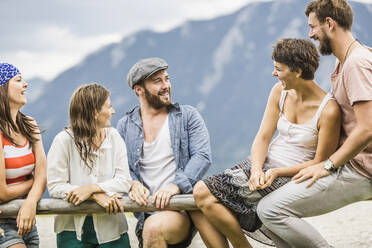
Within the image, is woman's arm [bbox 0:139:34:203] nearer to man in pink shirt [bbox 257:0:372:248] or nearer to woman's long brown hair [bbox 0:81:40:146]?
woman's long brown hair [bbox 0:81:40:146]

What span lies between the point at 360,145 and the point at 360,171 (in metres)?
0.23

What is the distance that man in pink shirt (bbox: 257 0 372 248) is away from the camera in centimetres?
279

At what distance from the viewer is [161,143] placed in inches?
144

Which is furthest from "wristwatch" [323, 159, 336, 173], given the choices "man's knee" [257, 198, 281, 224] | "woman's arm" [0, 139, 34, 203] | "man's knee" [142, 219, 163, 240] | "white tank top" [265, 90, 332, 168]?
"woman's arm" [0, 139, 34, 203]

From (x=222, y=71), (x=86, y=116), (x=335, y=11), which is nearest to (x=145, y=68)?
(x=86, y=116)

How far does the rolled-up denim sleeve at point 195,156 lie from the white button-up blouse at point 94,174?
1.43 ft

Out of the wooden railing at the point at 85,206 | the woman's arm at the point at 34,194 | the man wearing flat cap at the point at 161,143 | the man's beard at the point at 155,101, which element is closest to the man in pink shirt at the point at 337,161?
the wooden railing at the point at 85,206

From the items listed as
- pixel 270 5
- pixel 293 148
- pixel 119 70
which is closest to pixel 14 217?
pixel 293 148

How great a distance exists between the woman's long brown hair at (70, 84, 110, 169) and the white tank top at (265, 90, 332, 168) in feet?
4.27

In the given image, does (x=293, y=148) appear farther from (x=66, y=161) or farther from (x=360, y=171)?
(x=66, y=161)

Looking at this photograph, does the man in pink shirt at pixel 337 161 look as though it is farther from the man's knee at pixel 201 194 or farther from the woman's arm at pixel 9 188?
the woman's arm at pixel 9 188

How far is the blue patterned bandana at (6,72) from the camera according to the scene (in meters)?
3.35

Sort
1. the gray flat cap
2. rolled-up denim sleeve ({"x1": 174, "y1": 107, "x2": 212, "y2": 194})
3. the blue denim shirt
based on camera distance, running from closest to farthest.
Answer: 1. rolled-up denim sleeve ({"x1": 174, "y1": 107, "x2": 212, "y2": 194})
2. the blue denim shirt
3. the gray flat cap

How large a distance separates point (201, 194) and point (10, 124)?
4.98ft
